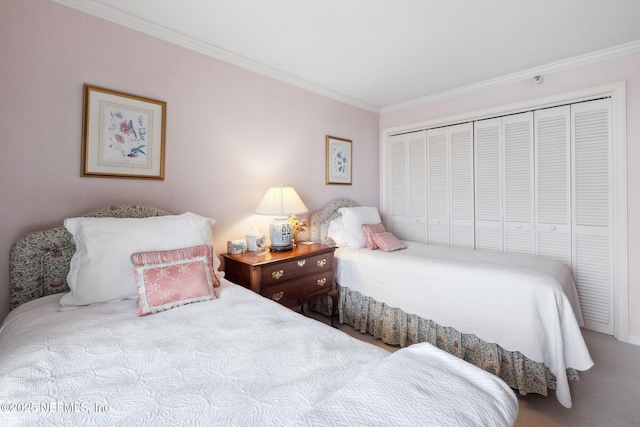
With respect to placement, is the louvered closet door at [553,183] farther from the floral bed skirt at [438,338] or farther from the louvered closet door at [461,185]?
the floral bed skirt at [438,338]

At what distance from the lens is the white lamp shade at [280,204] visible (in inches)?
98.4

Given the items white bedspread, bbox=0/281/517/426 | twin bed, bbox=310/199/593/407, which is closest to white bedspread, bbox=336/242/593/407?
twin bed, bbox=310/199/593/407

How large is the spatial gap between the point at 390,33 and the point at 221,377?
94.1 inches

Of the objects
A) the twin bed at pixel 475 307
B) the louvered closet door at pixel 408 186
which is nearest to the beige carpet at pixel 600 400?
the twin bed at pixel 475 307

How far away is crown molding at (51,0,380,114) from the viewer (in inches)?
73.0

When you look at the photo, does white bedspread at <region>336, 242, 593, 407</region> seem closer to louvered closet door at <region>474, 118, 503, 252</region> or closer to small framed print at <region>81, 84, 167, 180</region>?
louvered closet door at <region>474, 118, 503, 252</region>

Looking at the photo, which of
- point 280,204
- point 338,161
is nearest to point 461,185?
point 338,161

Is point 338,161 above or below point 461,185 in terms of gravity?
above

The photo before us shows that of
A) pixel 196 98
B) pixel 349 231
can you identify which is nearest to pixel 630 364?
pixel 349 231

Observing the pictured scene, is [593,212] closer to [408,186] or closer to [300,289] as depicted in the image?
[408,186]

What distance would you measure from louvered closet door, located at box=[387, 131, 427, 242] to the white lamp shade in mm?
1791

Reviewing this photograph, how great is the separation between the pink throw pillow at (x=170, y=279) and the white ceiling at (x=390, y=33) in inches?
61.8

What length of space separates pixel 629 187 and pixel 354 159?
8.25 ft

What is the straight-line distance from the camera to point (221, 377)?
91 cm
